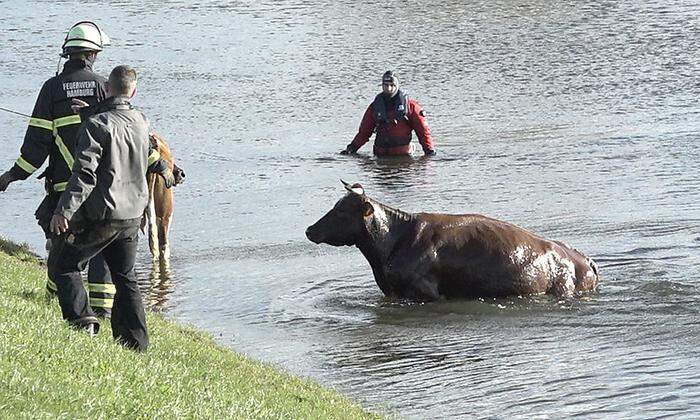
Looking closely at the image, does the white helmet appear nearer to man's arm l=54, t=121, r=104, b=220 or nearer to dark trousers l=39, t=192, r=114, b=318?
dark trousers l=39, t=192, r=114, b=318

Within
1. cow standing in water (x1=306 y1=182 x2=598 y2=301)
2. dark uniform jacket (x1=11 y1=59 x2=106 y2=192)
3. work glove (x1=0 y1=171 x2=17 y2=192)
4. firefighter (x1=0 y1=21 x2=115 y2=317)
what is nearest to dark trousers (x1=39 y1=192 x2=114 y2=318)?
firefighter (x1=0 y1=21 x2=115 y2=317)

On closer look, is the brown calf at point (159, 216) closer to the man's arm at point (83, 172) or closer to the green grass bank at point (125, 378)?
the green grass bank at point (125, 378)

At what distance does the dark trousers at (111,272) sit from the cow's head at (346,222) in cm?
613

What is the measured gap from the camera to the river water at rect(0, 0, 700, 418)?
1311 centimetres

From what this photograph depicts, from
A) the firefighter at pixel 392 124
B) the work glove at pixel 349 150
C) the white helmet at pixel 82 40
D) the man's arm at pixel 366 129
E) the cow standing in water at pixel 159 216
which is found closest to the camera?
the white helmet at pixel 82 40

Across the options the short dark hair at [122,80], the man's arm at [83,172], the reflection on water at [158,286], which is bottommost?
the reflection on water at [158,286]

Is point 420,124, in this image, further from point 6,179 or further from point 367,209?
point 6,179

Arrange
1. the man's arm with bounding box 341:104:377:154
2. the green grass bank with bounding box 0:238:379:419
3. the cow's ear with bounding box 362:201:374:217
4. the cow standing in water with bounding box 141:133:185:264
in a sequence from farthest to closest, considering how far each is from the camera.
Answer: the man's arm with bounding box 341:104:377:154, the cow standing in water with bounding box 141:133:185:264, the cow's ear with bounding box 362:201:374:217, the green grass bank with bounding box 0:238:379:419

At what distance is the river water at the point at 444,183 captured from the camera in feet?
43.0

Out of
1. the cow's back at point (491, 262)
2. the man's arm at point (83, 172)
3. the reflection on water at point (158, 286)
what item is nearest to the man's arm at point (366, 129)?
the reflection on water at point (158, 286)

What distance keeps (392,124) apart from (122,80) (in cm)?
1580

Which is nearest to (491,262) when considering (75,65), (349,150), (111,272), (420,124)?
(75,65)

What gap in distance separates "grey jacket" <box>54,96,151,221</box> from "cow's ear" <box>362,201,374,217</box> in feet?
20.6

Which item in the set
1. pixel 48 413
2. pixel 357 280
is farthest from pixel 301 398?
pixel 357 280
